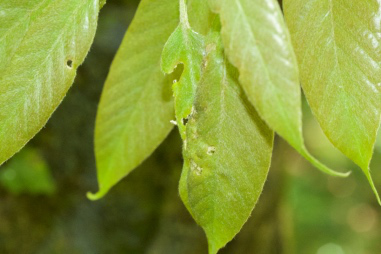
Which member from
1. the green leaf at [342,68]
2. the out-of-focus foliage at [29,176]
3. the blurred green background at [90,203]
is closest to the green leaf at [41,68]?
the green leaf at [342,68]

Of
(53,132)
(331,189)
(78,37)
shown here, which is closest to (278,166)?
(53,132)

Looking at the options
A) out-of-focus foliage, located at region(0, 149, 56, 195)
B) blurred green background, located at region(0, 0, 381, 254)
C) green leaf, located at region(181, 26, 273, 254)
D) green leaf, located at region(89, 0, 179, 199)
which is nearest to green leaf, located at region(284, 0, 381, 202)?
green leaf, located at region(181, 26, 273, 254)

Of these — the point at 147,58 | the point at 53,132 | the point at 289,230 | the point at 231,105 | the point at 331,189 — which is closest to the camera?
the point at 231,105

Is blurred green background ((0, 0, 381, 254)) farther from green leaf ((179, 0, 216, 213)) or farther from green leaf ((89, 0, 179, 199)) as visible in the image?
green leaf ((179, 0, 216, 213))

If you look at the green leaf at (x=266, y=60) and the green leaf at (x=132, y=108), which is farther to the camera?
the green leaf at (x=132, y=108)

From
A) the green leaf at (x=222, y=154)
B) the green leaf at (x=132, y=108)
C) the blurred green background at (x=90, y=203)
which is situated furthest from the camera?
the blurred green background at (x=90, y=203)

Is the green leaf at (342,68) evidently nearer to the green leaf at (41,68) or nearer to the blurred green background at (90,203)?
the green leaf at (41,68)

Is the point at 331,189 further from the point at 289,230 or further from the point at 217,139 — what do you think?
the point at 217,139
